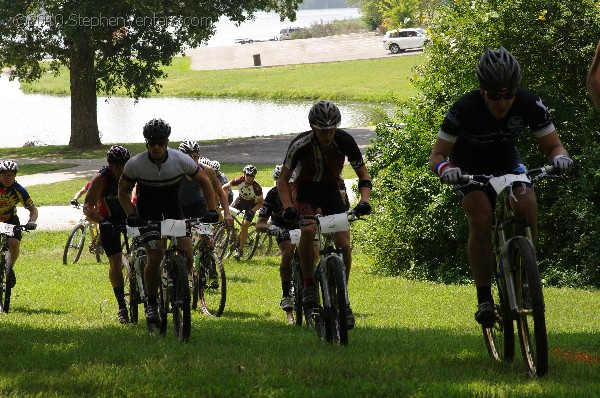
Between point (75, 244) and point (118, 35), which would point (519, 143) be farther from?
point (118, 35)

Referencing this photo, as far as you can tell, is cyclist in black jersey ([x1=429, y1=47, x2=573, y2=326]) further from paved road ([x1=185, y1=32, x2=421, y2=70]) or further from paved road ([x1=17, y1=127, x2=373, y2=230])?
paved road ([x1=185, y1=32, x2=421, y2=70])

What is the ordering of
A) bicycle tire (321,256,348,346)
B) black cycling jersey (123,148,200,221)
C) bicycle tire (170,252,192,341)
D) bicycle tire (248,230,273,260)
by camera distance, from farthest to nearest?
bicycle tire (248,230,273,260), black cycling jersey (123,148,200,221), bicycle tire (170,252,192,341), bicycle tire (321,256,348,346)

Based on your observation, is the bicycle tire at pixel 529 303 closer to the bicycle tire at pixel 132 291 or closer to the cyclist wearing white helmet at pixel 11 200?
the bicycle tire at pixel 132 291

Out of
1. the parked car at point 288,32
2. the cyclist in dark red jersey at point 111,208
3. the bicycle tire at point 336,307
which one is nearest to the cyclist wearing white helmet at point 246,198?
the cyclist in dark red jersey at point 111,208

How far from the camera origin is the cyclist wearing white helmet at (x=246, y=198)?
18797mm

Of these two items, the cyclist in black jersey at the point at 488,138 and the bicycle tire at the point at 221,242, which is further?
the bicycle tire at the point at 221,242

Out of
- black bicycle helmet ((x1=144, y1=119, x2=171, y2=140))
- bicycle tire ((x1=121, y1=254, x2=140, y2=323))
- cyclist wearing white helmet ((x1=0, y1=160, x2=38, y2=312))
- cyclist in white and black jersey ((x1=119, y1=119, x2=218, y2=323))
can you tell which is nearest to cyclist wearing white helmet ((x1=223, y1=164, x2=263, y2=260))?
cyclist wearing white helmet ((x1=0, y1=160, x2=38, y2=312))

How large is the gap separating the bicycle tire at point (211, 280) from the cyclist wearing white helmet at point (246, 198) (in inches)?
228

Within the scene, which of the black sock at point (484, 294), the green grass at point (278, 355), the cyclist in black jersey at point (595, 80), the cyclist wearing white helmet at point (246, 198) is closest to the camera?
the cyclist in black jersey at point (595, 80)

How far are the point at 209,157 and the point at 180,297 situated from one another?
92.0 feet

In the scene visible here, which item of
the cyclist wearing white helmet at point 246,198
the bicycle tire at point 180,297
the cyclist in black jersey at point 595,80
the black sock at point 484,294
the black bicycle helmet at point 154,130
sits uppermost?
the cyclist in black jersey at point 595,80

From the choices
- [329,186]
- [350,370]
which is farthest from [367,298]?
[350,370]

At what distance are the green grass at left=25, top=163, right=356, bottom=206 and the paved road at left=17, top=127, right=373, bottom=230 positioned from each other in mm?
665

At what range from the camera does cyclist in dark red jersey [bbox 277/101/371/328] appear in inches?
344
